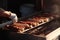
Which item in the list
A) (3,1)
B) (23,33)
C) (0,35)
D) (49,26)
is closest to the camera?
(23,33)

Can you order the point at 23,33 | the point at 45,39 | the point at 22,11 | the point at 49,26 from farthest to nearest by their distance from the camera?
the point at 22,11 < the point at 49,26 < the point at 23,33 < the point at 45,39

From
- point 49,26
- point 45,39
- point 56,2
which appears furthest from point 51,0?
point 45,39

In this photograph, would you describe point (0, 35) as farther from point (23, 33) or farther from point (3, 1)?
point (3, 1)

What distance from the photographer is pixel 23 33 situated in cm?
232

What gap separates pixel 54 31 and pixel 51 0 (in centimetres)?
159

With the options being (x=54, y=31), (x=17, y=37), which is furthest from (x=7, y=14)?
(x=54, y=31)

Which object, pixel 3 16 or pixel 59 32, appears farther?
pixel 3 16

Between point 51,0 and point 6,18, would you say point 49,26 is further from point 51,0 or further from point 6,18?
point 51,0

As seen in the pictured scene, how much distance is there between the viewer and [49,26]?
109 inches

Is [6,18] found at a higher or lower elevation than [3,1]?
lower

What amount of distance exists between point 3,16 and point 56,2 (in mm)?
1437

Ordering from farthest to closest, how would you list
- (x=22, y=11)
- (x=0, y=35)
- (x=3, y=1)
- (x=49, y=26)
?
(x=22, y=11), (x=3, y=1), (x=49, y=26), (x=0, y=35)

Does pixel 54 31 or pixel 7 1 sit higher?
pixel 7 1

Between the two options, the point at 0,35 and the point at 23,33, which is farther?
the point at 0,35
